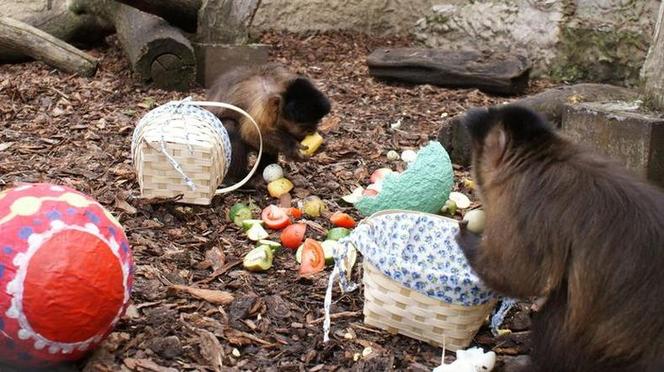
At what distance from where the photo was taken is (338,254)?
3.96 meters

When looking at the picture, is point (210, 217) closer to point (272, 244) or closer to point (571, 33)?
point (272, 244)

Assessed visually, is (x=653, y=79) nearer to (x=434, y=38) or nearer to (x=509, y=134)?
(x=509, y=134)

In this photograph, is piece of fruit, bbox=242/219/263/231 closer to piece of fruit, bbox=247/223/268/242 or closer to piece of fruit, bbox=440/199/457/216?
piece of fruit, bbox=247/223/268/242

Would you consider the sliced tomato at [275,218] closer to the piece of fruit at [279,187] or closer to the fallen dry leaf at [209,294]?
the piece of fruit at [279,187]

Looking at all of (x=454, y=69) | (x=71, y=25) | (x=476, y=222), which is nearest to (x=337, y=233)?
(x=476, y=222)

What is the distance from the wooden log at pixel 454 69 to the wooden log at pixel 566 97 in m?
1.64

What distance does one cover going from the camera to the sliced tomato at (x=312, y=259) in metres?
4.62

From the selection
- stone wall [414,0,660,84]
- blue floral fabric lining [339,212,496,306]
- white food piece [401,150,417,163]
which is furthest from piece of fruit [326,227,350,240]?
stone wall [414,0,660,84]

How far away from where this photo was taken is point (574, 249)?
3125mm

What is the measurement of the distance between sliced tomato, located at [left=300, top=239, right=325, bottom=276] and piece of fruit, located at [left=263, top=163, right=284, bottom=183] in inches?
55.8

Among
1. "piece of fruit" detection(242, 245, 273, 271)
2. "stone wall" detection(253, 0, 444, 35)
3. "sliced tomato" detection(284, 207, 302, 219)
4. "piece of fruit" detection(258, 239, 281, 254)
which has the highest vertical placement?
"piece of fruit" detection(242, 245, 273, 271)

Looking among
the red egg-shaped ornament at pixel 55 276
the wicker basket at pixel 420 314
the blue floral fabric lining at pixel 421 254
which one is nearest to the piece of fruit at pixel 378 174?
the blue floral fabric lining at pixel 421 254

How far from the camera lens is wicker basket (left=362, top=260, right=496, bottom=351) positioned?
3721 millimetres

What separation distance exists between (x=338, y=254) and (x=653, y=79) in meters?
2.40
